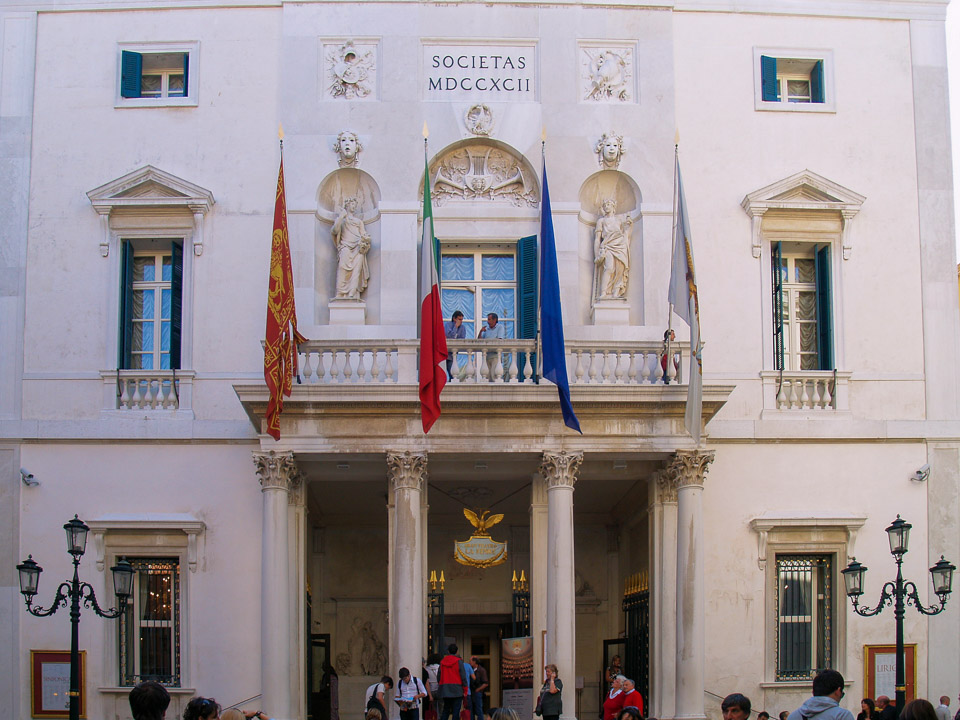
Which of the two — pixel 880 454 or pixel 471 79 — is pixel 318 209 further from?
pixel 880 454

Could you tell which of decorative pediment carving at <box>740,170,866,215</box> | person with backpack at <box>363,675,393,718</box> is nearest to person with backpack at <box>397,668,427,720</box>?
person with backpack at <box>363,675,393,718</box>

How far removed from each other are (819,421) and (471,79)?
8.31 m

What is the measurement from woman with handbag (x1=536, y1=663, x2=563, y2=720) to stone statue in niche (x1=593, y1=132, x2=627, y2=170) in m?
8.72

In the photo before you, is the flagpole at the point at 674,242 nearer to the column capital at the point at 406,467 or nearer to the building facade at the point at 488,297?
the building facade at the point at 488,297

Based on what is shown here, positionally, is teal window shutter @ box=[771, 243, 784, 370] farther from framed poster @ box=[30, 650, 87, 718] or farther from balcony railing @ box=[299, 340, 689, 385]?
framed poster @ box=[30, 650, 87, 718]

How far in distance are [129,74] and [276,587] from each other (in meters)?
9.48

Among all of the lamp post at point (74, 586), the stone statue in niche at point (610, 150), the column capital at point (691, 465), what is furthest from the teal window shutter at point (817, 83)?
the lamp post at point (74, 586)

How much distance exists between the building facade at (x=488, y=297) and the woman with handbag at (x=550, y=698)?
74.0 inches

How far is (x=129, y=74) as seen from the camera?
84.8 ft

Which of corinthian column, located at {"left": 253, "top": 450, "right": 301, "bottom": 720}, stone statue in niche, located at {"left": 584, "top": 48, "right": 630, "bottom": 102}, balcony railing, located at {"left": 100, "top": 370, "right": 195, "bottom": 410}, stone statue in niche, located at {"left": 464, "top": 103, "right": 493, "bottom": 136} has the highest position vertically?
stone statue in niche, located at {"left": 584, "top": 48, "right": 630, "bottom": 102}

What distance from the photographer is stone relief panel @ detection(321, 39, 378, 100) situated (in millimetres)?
25656

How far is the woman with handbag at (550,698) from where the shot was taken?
2145 cm

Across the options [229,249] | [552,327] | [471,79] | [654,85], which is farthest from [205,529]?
[654,85]

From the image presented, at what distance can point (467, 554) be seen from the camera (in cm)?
2452
